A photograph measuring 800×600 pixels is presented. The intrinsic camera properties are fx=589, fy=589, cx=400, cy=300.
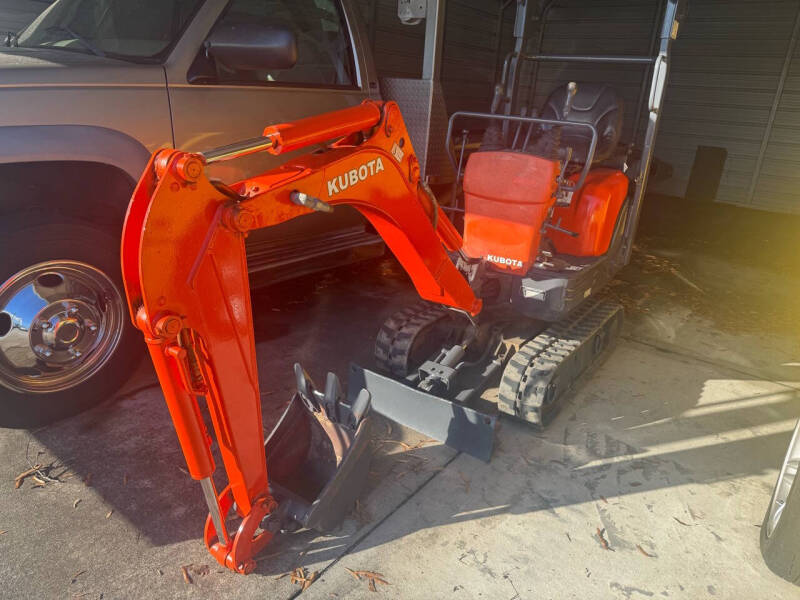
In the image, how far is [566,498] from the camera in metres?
2.77

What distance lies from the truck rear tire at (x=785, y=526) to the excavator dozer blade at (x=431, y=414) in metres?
1.20

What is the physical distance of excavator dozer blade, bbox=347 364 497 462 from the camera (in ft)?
9.67

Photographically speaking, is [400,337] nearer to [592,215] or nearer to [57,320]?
[592,215]

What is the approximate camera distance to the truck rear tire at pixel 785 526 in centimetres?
222

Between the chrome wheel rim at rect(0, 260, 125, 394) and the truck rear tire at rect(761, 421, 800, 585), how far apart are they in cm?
324

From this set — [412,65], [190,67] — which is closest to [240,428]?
[190,67]

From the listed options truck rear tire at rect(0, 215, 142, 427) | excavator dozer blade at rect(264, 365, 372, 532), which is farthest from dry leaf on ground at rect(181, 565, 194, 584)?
truck rear tire at rect(0, 215, 142, 427)

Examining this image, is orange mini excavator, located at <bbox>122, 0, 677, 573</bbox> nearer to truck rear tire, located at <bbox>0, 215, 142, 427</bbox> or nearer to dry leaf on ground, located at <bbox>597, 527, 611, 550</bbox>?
dry leaf on ground, located at <bbox>597, 527, 611, 550</bbox>

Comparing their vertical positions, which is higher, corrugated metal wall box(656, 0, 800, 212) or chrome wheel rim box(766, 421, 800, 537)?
corrugated metal wall box(656, 0, 800, 212)

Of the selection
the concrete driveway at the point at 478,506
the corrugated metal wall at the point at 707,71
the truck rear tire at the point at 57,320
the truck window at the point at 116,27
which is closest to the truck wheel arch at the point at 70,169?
the truck rear tire at the point at 57,320

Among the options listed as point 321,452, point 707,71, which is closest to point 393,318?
point 321,452

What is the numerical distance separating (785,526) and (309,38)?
3863 millimetres

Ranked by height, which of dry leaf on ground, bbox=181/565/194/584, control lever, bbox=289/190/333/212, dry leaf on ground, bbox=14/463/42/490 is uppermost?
control lever, bbox=289/190/333/212

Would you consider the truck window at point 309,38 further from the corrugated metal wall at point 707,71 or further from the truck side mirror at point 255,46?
the corrugated metal wall at point 707,71
